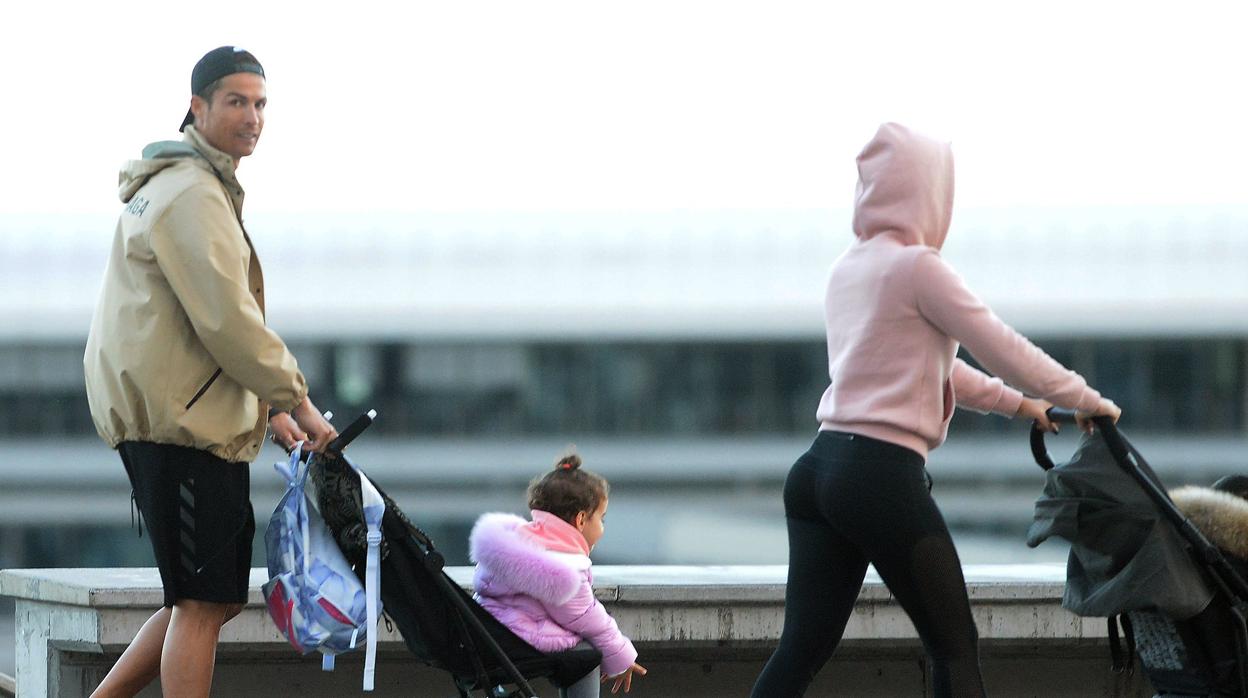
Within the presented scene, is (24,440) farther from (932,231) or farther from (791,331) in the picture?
(932,231)

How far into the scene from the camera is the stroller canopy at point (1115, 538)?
320 centimetres

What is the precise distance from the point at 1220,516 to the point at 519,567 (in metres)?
1.36

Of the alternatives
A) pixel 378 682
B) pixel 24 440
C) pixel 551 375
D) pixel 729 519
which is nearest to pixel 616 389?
pixel 551 375

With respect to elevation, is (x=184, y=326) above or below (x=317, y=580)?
above

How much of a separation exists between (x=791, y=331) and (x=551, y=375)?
3725 mm

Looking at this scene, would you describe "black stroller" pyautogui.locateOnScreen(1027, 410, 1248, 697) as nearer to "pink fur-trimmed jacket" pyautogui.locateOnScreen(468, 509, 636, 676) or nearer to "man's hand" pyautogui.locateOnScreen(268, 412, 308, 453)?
"pink fur-trimmed jacket" pyautogui.locateOnScreen(468, 509, 636, 676)

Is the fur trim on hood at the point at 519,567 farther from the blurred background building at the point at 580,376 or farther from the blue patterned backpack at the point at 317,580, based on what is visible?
the blurred background building at the point at 580,376

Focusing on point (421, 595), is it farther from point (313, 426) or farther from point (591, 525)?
point (591, 525)

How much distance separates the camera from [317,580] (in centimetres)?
325

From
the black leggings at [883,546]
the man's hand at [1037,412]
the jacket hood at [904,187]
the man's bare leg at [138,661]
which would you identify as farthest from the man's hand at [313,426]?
the man's hand at [1037,412]

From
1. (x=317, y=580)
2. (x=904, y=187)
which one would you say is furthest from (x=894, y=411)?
(x=317, y=580)

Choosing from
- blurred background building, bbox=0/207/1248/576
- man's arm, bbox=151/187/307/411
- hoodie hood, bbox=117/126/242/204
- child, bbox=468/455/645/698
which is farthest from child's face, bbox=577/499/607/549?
blurred background building, bbox=0/207/1248/576

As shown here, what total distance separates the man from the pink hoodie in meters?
0.97

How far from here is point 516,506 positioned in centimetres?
2569
